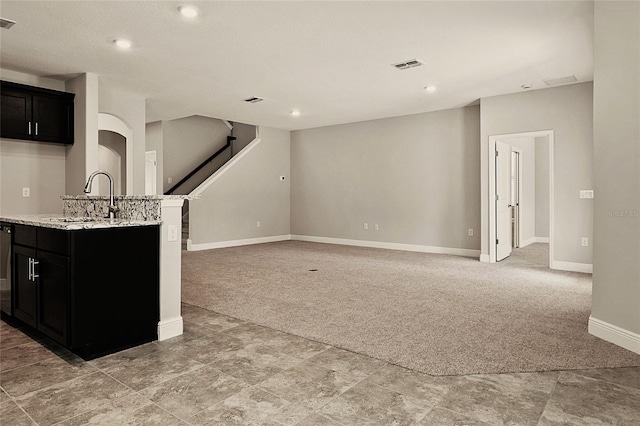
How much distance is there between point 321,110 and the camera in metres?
7.62

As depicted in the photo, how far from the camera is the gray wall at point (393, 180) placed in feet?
24.4

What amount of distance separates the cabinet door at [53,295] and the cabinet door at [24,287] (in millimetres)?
141

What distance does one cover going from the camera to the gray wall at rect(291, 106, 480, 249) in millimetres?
7430

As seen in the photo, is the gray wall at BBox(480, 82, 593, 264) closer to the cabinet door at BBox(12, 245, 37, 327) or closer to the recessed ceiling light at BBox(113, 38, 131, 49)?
the recessed ceiling light at BBox(113, 38, 131, 49)

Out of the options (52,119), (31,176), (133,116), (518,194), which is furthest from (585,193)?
(31,176)

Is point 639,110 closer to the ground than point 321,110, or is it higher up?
closer to the ground

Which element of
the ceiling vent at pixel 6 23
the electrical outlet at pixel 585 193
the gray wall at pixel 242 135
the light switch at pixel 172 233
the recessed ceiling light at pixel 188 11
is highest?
the gray wall at pixel 242 135

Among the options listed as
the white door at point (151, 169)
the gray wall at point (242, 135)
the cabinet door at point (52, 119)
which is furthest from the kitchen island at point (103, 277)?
the gray wall at point (242, 135)

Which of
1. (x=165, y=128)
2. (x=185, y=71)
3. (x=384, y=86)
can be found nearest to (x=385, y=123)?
(x=384, y=86)

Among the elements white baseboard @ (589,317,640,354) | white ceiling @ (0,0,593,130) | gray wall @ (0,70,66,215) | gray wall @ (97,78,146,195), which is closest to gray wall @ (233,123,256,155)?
white ceiling @ (0,0,593,130)

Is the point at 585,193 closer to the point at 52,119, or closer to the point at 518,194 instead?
the point at 518,194

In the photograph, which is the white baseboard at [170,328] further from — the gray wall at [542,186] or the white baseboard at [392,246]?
the gray wall at [542,186]

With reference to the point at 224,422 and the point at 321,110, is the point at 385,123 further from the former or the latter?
the point at 224,422

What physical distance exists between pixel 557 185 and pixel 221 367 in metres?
5.48
